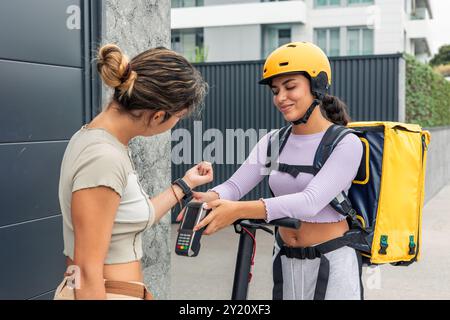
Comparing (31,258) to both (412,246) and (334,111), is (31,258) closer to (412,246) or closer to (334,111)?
(334,111)

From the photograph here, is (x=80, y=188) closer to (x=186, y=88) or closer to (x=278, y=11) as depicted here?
(x=186, y=88)

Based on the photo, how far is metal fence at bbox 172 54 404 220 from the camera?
38.9ft

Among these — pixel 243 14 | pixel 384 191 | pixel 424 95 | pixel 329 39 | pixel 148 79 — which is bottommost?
pixel 384 191

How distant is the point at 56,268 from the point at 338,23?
2887 centimetres

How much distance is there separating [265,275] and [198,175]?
17.4 feet

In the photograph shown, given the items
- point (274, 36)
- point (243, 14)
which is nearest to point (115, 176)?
point (243, 14)

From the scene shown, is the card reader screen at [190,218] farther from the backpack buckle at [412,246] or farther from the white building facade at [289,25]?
the white building facade at [289,25]

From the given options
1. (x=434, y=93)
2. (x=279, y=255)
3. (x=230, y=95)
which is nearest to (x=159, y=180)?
(x=279, y=255)

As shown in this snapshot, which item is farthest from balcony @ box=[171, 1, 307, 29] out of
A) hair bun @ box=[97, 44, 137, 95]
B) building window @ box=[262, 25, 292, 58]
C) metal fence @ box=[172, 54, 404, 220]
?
hair bun @ box=[97, 44, 137, 95]

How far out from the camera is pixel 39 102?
4145 mm

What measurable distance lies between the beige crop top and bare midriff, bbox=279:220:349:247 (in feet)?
2.98

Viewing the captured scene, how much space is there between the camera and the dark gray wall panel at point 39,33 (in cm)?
385

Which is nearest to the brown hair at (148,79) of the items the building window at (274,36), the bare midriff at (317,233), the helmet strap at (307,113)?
the helmet strap at (307,113)

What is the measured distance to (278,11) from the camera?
103ft
